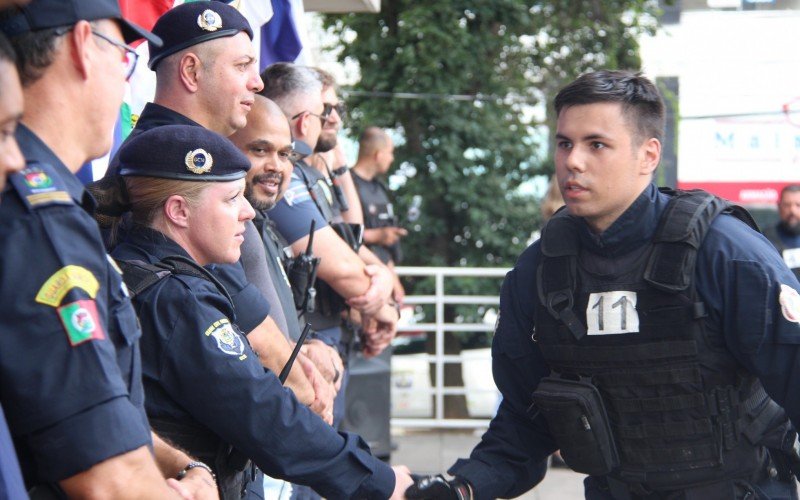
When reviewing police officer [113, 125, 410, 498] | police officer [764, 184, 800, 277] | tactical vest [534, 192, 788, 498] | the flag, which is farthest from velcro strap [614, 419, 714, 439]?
police officer [764, 184, 800, 277]

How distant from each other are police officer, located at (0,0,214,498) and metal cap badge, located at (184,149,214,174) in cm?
76


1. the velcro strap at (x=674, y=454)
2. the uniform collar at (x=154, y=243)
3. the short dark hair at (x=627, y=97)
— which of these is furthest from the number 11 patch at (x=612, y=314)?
the uniform collar at (x=154, y=243)

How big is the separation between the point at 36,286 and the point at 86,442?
0.29 metres

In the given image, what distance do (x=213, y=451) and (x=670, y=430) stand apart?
1365mm

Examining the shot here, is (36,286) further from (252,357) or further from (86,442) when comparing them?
(252,357)

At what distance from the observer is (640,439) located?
3293 mm

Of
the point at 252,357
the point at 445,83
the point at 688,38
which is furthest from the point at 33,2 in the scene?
the point at 688,38

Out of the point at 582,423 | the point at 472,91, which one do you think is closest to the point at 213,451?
the point at 582,423

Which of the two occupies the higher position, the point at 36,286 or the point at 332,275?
the point at 36,286

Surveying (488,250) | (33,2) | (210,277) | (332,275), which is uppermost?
(33,2)

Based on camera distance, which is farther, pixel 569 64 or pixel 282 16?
pixel 569 64

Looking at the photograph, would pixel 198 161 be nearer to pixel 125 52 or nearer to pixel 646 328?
pixel 125 52

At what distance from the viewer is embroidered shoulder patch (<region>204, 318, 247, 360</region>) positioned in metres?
2.69

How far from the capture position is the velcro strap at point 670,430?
10.5ft
